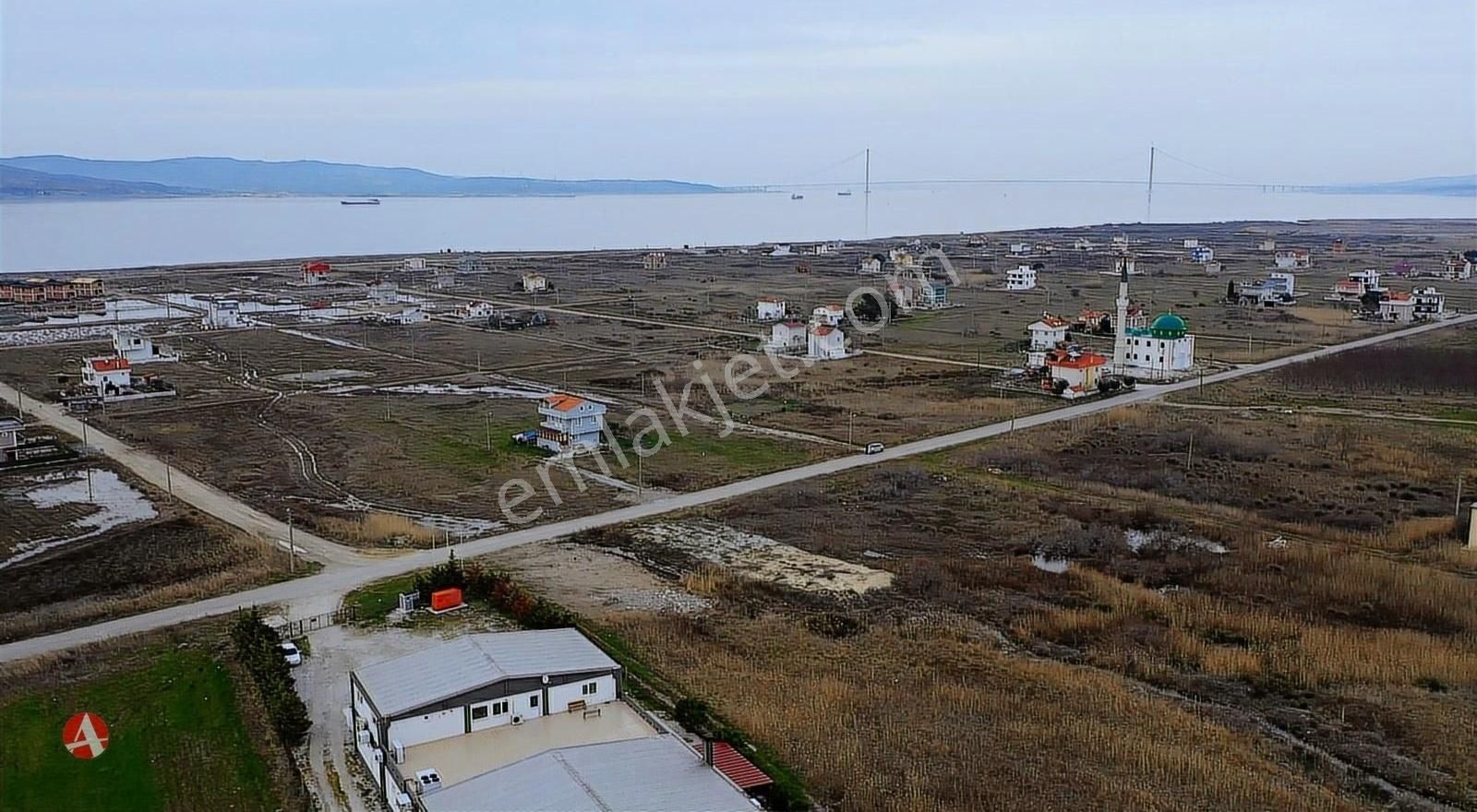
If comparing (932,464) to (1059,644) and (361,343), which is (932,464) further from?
(361,343)

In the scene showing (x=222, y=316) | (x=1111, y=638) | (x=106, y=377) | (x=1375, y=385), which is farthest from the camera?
(x=222, y=316)

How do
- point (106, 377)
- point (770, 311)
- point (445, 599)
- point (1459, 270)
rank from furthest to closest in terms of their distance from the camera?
1. point (1459, 270)
2. point (770, 311)
3. point (106, 377)
4. point (445, 599)

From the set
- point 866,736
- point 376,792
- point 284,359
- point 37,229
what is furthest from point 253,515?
point 37,229

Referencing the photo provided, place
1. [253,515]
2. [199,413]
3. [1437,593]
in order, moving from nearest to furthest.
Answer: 1. [1437,593]
2. [253,515]
3. [199,413]

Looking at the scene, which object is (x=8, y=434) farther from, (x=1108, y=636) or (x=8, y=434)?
(x=1108, y=636)

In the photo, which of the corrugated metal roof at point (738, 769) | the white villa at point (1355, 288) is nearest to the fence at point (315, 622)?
the corrugated metal roof at point (738, 769)

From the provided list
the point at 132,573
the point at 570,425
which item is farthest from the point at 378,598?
the point at 570,425

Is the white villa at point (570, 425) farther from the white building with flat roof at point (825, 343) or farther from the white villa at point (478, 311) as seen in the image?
the white villa at point (478, 311)
